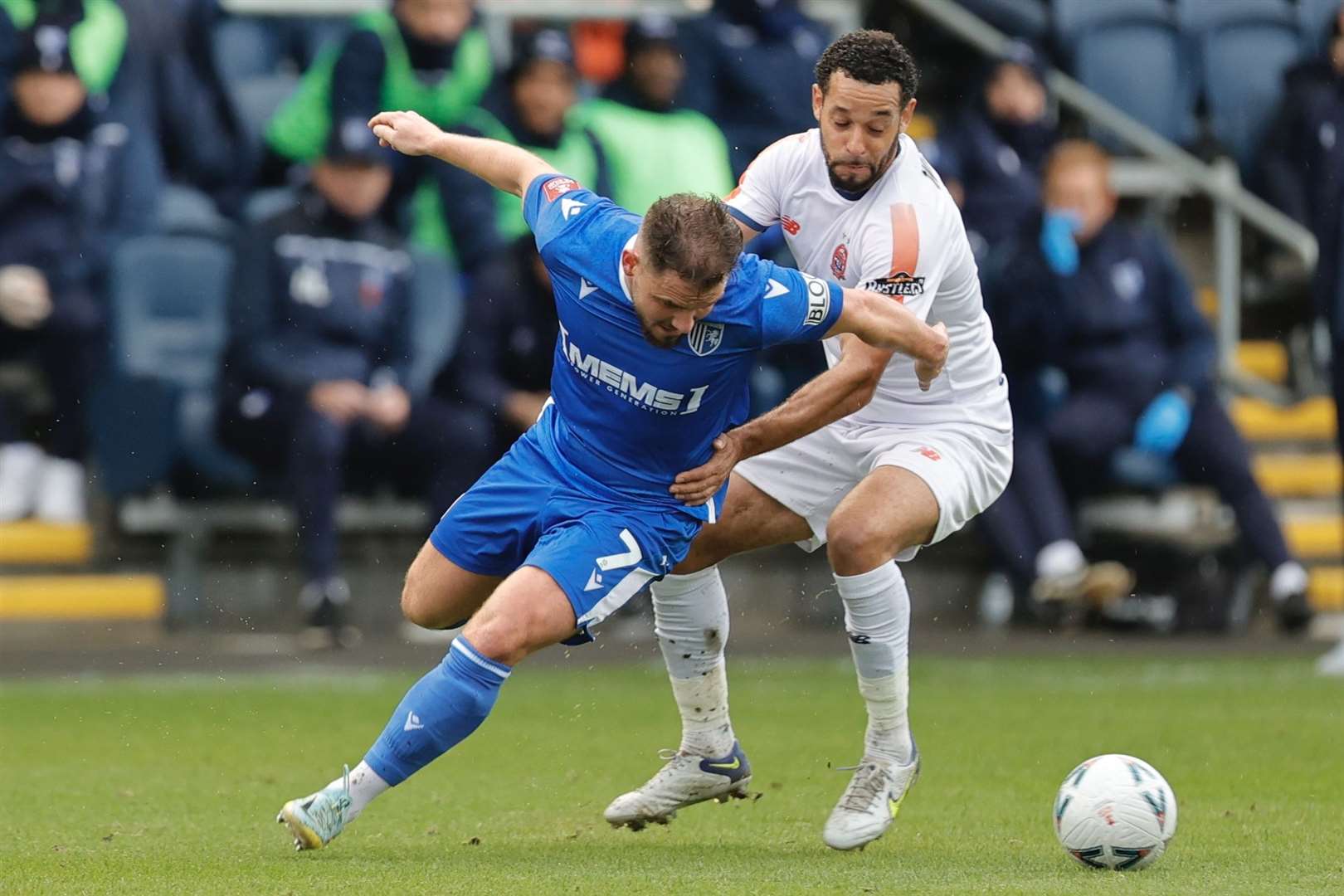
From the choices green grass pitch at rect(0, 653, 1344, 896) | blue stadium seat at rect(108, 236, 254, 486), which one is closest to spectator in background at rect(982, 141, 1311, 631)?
green grass pitch at rect(0, 653, 1344, 896)

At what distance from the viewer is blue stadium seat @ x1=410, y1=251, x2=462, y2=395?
513 inches

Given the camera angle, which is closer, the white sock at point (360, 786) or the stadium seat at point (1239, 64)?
the white sock at point (360, 786)

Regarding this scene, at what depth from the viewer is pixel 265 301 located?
1271 cm

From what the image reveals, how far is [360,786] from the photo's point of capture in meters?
6.14

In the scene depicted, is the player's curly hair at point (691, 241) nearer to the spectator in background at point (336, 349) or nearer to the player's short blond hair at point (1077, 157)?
the spectator in background at point (336, 349)

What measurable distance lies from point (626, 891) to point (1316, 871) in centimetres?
187

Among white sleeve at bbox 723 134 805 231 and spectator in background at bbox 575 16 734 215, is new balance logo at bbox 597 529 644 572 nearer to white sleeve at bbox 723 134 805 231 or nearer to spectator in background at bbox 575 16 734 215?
white sleeve at bbox 723 134 805 231

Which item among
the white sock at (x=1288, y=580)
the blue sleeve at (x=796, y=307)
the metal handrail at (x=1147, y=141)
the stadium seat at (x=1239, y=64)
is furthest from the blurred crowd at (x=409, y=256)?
the blue sleeve at (x=796, y=307)

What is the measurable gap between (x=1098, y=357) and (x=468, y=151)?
25.3ft

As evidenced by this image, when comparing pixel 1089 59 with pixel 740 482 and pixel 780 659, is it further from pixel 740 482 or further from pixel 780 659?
pixel 740 482

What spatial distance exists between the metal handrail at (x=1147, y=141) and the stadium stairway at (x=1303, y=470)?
92cm

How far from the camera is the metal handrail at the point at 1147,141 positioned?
605 inches

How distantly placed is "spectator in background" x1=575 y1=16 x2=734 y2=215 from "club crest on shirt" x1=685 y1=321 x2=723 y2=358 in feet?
22.5

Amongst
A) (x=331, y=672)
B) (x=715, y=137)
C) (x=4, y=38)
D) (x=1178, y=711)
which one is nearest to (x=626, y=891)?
(x=1178, y=711)
